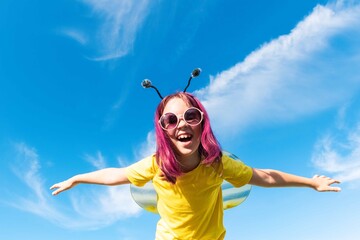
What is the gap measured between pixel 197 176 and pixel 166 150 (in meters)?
0.51

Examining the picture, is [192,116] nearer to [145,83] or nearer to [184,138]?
[184,138]

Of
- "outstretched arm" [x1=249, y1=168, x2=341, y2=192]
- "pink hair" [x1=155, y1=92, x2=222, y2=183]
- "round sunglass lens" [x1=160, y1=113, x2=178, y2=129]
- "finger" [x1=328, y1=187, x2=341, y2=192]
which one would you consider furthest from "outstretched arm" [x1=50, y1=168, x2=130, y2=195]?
"finger" [x1=328, y1=187, x2=341, y2=192]

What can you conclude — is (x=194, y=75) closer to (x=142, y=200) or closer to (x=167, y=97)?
(x=167, y=97)

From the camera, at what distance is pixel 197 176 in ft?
15.7

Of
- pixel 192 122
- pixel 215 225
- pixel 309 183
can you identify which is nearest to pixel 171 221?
pixel 215 225

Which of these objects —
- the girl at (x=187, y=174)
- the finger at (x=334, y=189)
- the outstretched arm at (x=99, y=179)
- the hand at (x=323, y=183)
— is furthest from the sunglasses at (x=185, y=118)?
the finger at (x=334, y=189)

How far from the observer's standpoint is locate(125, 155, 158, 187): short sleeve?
497 centimetres

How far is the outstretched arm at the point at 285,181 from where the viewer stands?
16.6 ft

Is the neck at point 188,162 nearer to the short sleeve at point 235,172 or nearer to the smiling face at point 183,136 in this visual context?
the smiling face at point 183,136

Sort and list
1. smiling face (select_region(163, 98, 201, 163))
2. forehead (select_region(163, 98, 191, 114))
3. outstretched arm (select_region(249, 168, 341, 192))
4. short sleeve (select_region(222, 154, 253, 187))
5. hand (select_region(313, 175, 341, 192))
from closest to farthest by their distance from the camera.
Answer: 1. smiling face (select_region(163, 98, 201, 163))
2. forehead (select_region(163, 98, 191, 114))
3. short sleeve (select_region(222, 154, 253, 187))
4. outstretched arm (select_region(249, 168, 341, 192))
5. hand (select_region(313, 175, 341, 192))

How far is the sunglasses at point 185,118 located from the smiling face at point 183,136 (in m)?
0.04

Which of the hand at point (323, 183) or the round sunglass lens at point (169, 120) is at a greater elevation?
the round sunglass lens at point (169, 120)

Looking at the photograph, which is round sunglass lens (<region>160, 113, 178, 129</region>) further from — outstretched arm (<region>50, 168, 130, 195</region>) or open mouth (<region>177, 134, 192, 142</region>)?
outstretched arm (<region>50, 168, 130, 195</region>)

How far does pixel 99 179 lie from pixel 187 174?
1.20 metres
